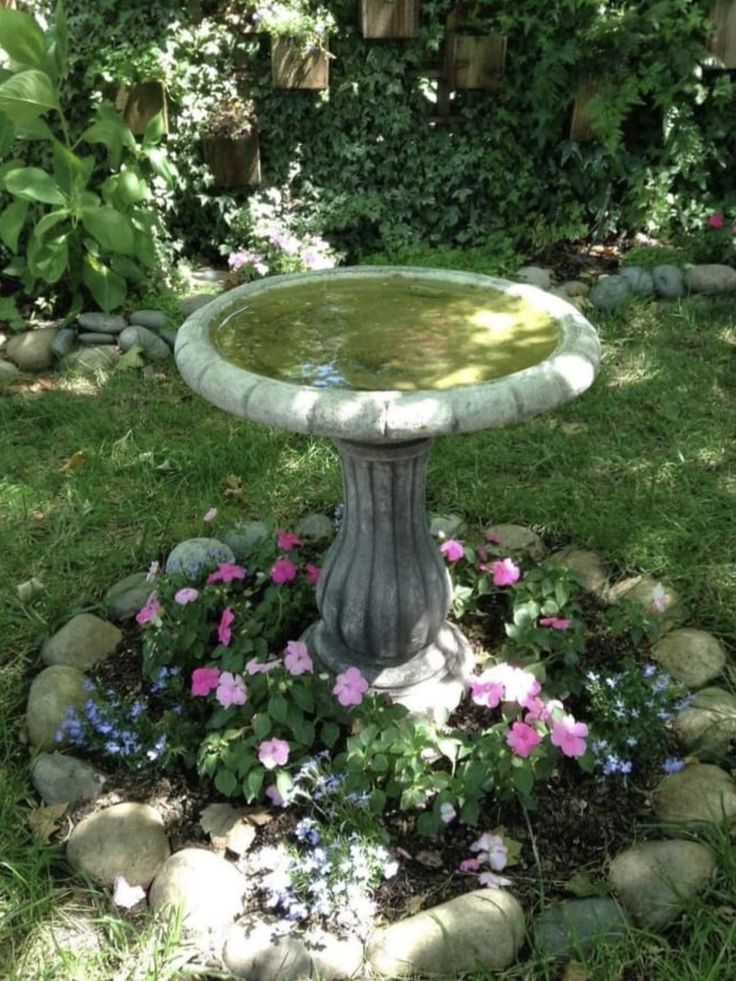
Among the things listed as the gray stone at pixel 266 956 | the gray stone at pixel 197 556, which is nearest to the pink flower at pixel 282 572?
the gray stone at pixel 197 556

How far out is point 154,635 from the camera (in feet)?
8.71

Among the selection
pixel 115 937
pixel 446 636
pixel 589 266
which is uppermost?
pixel 589 266

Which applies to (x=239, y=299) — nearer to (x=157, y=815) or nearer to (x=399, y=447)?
(x=399, y=447)

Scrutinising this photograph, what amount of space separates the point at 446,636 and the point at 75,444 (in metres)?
2.02

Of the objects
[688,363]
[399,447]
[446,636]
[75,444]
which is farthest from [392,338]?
[688,363]

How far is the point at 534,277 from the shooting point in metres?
5.28

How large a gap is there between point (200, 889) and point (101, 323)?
329 centimetres

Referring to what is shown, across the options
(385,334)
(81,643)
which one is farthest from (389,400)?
(81,643)

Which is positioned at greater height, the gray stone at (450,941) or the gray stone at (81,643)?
the gray stone at (81,643)

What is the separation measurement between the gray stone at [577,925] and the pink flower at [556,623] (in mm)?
741

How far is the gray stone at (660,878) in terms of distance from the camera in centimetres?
208

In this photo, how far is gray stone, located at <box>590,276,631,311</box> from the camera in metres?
5.07

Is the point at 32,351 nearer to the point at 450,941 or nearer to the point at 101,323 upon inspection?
the point at 101,323

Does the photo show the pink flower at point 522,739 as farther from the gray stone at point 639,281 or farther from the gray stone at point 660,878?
the gray stone at point 639,281
